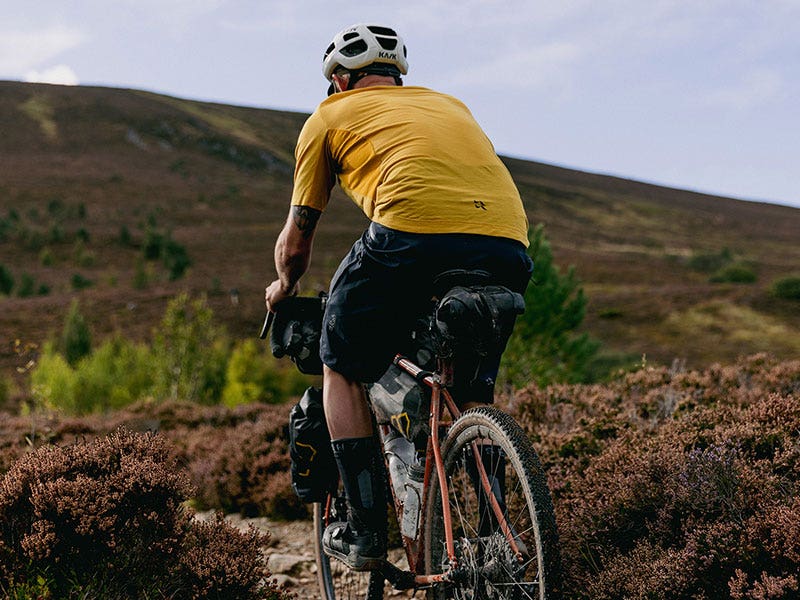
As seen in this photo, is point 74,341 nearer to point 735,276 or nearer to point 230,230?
point 230,230

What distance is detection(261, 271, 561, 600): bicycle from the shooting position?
1.89m

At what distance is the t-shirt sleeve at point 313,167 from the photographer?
2.36m

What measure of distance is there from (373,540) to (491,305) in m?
1.03

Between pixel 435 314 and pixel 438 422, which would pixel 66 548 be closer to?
pixel 438 422

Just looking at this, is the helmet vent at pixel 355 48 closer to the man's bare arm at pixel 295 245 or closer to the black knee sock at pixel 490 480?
the man's bare arm at pixel 295 245

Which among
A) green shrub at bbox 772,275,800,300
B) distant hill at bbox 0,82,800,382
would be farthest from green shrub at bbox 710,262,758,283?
green shrub at bbox 772,275,800,300

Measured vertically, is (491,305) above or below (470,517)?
above

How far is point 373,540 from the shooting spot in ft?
8.34

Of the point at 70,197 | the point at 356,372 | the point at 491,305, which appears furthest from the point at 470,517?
the point at 70,197

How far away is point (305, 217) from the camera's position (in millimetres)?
2416

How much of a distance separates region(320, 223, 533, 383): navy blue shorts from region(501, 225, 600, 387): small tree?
8.71 meters

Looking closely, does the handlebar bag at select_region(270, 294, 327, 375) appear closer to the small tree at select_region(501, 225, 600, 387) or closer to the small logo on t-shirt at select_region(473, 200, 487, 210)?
the small logo on t-shirt at select_region(473, 200, 487, 210)

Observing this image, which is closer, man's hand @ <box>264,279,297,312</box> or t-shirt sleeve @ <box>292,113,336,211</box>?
t-shirt sleeve @ <box>292,113,336,211</box>

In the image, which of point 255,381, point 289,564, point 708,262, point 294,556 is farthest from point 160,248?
point 289,564
